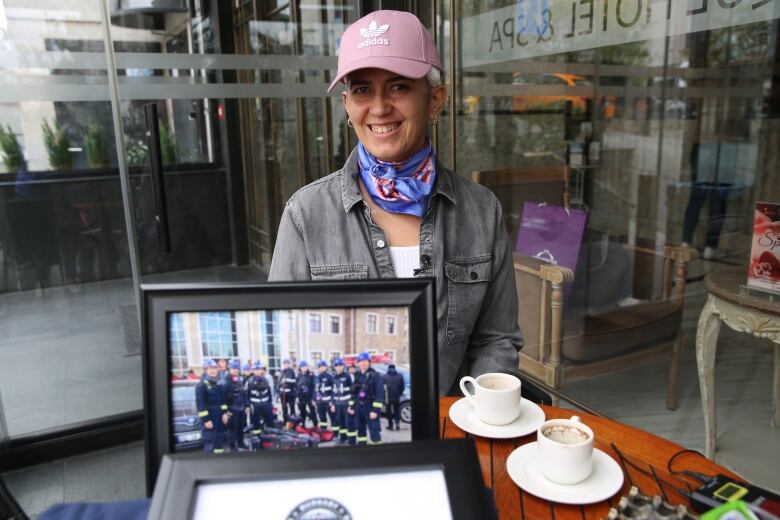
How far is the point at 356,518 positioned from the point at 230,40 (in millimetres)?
2936

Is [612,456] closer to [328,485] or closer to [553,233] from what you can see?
[328,485]

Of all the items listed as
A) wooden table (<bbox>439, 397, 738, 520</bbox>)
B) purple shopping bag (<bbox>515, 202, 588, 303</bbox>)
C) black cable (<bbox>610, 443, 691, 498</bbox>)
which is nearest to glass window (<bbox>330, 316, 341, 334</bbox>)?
wooden table (<bbox>439, 397, 738, 520</bbox>)

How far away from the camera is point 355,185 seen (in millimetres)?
1336

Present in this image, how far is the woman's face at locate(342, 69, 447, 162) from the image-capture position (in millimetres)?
1224

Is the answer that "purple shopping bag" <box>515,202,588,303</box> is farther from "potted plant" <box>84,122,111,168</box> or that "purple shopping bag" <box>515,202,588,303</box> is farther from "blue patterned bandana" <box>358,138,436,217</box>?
"potted plant" <box>84,122,111,168</box>

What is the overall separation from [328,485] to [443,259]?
817 mm

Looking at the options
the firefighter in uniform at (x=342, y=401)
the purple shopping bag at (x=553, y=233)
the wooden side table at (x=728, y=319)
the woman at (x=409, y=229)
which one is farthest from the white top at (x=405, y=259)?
the purple shopping bag at (x=553, y=233)

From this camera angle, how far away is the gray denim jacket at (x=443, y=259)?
1.29 metres

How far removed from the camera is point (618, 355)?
103 inches

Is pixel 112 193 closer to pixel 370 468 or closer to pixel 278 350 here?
pixel 278 350

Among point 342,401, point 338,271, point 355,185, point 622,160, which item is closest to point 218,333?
point 342,401

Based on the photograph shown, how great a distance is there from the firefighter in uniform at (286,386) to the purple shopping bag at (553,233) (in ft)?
7.08

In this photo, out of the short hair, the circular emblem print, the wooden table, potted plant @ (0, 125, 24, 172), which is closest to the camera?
the circular emblem print

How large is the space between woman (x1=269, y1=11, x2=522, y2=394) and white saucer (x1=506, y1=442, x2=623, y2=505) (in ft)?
1.33
